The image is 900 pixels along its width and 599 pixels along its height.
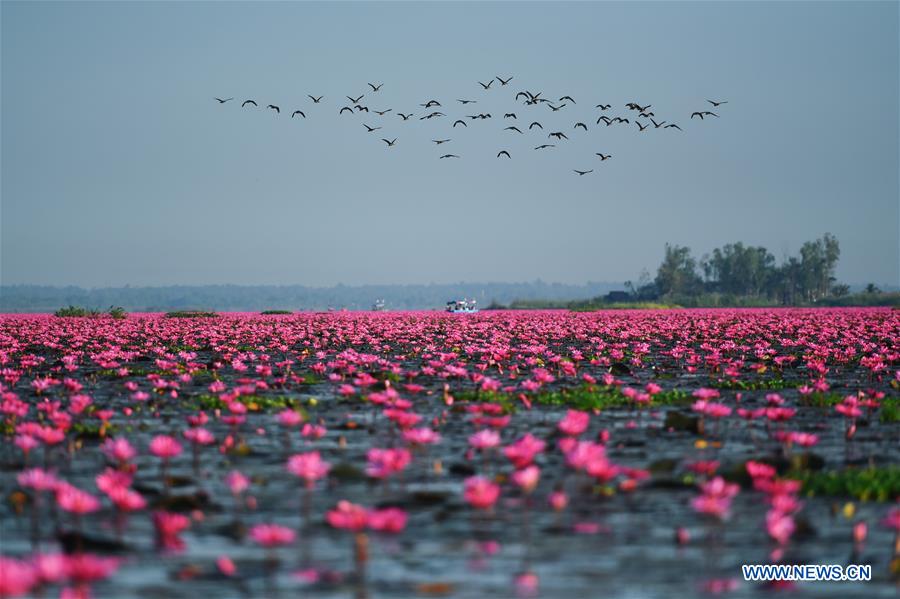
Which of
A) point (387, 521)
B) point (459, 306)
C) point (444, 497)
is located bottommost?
point (444, 497)

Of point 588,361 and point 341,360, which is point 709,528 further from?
point 588,361

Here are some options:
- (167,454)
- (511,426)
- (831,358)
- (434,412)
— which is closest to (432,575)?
(167,454)

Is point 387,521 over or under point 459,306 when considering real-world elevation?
under

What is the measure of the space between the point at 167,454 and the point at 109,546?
6.08 feet

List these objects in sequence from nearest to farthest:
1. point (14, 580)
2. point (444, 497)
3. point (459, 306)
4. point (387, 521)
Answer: point (14, 580), point (387, 521), point (444, 497), point (459, 306)

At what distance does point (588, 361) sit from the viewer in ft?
81.8

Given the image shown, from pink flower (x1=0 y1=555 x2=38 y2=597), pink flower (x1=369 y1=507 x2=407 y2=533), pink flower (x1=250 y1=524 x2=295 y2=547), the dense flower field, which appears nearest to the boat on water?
the dense flower field

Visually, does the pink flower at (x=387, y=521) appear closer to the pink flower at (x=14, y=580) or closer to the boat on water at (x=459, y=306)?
the pink flower at (x=14, y=580)

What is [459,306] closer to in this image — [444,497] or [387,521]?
[444,497]

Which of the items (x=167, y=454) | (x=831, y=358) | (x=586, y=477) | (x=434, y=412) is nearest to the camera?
(x=167, y=454)

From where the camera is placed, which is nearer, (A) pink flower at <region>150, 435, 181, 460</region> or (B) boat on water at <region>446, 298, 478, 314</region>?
(A) pink flower at <region>150, 435, 181, 460</region>

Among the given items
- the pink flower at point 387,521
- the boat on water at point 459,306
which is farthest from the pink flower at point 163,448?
the boat on water at point 459,306

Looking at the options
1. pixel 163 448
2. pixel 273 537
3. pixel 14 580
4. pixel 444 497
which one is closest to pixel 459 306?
pixel 163 448

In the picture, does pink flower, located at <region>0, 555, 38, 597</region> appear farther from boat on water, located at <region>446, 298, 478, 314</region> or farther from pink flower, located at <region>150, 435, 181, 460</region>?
boat on water, located at <region>446, 298, 478, 314</region>
